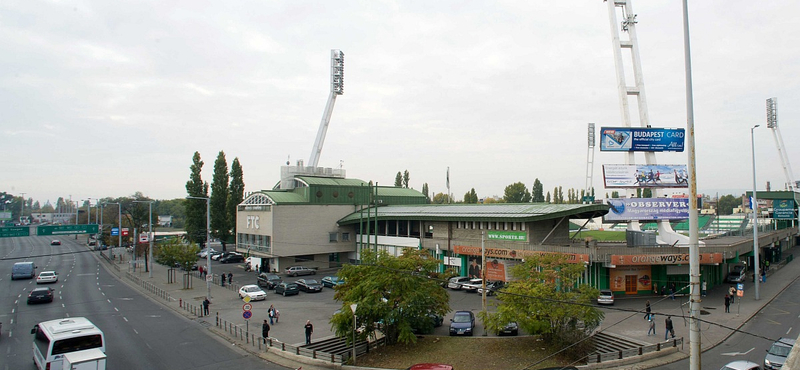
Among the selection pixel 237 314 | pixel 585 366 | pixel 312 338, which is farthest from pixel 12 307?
pixel 585 366

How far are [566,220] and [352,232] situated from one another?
30.9 m

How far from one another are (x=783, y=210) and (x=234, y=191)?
86674mm

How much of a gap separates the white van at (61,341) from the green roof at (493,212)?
81.3 ft

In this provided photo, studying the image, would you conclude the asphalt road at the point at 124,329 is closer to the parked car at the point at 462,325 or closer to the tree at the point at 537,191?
the parked car at the point at 462,325

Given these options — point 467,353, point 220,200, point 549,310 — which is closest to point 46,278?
point 220,200

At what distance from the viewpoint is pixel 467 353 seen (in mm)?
23516

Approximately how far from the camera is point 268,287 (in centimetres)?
4797

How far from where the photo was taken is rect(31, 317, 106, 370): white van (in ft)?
61.4

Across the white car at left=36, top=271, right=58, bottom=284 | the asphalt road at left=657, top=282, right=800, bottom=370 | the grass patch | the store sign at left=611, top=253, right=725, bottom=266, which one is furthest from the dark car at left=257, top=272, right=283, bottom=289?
the asphalt road at left=657, top=282, right=800, bottom=370

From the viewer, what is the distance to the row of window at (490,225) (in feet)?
142

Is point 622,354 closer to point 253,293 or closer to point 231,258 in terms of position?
point 253,293

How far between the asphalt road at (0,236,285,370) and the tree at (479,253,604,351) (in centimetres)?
1217

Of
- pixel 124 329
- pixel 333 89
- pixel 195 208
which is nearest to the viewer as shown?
pixel 124 329

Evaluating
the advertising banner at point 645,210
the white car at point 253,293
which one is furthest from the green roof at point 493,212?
the white car at point 253,293
